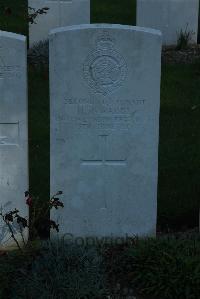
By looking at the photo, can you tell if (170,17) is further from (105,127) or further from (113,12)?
(105,127)

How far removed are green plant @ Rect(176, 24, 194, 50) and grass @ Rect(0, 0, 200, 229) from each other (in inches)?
42.4

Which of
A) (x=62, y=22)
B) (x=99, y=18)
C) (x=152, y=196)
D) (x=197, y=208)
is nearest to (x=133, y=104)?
(x=152, y=196)

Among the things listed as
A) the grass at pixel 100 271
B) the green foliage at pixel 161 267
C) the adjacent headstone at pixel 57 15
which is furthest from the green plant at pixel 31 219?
the adjacent headstone at pixel 57 15

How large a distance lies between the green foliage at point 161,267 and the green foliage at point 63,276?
0.22m

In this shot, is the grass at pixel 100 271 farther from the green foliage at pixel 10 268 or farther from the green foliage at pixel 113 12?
the green foliage at pixel 113 12

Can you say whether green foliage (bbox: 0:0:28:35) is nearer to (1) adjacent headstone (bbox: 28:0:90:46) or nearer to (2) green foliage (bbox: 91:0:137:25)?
(1) adjacent headstone (bbox: 28:0:90:46)

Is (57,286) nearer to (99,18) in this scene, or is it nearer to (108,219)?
(108,219)

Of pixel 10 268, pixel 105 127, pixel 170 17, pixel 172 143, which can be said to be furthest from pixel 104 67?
pixel 170 17

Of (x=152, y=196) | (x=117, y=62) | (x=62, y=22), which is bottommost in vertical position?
(x=152, y=196)

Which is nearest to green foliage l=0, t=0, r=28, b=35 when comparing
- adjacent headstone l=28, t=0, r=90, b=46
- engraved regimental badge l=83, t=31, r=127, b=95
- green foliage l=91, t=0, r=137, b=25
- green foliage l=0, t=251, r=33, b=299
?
adjacent headstone l=28, t=0, r=90, b=46

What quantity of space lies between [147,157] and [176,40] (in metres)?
7.64

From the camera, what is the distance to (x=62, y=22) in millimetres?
12734

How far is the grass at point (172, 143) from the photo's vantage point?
688cm

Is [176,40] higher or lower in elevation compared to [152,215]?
higher
